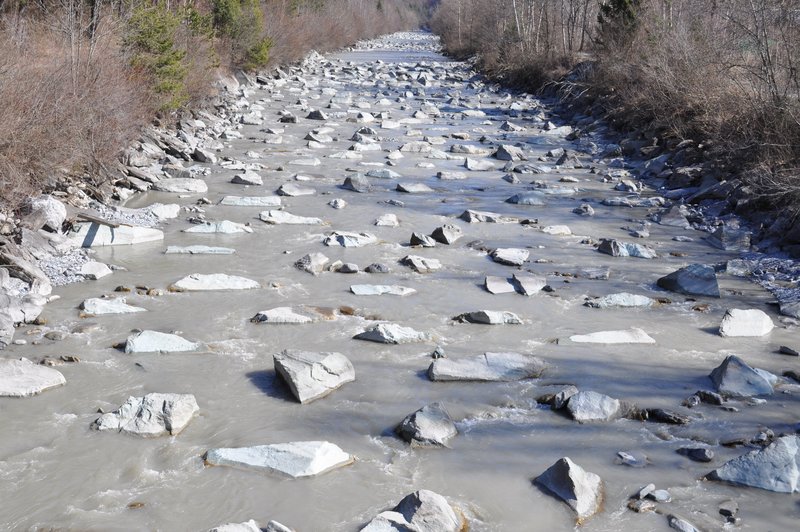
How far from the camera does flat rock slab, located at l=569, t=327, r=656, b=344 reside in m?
5.73

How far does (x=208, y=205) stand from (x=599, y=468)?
6.67 meters

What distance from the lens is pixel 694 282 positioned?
695 centimetres

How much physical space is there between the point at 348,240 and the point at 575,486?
477 centimetres

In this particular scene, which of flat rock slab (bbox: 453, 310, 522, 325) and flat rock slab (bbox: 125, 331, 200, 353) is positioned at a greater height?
flat rock slab (bbox: 125, 331, 200, 353)

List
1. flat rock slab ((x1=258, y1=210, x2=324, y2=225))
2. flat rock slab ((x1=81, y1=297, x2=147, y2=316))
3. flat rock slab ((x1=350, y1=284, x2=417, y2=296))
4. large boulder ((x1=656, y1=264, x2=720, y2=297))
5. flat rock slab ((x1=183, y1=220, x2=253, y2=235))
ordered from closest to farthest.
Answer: flat rock slab ((x1=81, y1=297, x2=147, y2=316))
flat rock slab ((x1=350, y1=284, x2=417, y2=296))
large boulder ((x1=656, y1=264, x2=720, y2=297))
flat rock slab ((x1=183, y1=220, x2=253, y2=235))
flat rock slab ((x1=258, y1=210, x2=324, y2=225))

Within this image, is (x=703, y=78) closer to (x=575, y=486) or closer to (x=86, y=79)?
(x=86, y=79)

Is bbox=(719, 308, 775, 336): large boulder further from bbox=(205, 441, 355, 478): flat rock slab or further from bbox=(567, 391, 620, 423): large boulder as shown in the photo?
bbox=(205, 441, 355, 478): flat rock slab

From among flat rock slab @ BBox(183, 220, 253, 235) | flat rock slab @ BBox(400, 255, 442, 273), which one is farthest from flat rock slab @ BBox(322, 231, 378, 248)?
flat rock slab @ BBox(183, 220, 253, 235)

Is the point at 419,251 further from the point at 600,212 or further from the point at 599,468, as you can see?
the point at 599,468

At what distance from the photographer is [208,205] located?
955cm

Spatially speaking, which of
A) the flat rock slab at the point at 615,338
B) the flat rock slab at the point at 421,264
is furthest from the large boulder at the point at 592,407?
the flat rock slab at the point at 421,264

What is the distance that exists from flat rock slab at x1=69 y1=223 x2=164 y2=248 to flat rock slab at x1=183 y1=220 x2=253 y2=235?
462mm

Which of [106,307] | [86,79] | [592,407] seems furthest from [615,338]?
[86,79]

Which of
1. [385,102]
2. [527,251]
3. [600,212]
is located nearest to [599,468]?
[527,251]
